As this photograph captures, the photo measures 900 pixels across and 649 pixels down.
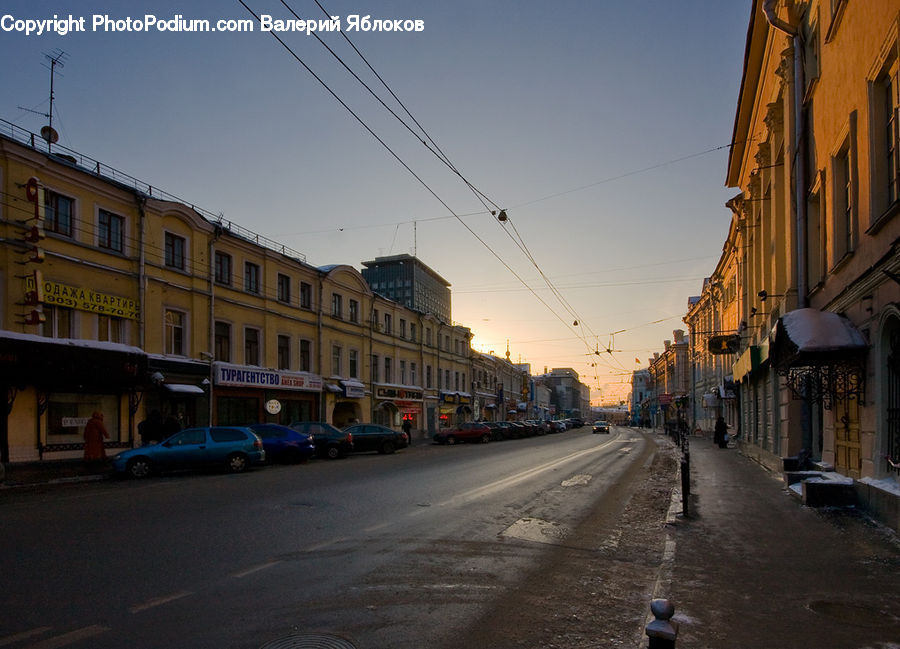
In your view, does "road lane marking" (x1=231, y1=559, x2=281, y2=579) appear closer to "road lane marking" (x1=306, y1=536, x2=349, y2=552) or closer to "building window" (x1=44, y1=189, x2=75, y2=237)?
"road lane marking" (x1=306, y1=536, x2=349, y2=552)

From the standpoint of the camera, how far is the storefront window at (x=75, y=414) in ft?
68.8

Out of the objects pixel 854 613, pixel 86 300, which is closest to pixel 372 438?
pixel 86 300

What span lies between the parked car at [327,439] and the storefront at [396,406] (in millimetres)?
15391

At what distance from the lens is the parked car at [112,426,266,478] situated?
18163 mm

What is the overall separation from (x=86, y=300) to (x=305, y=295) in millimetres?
14115

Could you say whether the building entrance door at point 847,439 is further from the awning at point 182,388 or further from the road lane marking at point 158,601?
the awning at point 182,388

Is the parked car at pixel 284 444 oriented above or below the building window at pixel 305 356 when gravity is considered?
below

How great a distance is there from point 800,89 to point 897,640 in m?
13.8

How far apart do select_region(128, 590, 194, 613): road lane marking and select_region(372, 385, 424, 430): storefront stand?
35775 millimetres

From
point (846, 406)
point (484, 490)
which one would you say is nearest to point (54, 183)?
point (484, 490)

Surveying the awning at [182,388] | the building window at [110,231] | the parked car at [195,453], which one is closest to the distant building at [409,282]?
the awning at [182,388]

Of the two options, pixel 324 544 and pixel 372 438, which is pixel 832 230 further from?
pixel 372 438

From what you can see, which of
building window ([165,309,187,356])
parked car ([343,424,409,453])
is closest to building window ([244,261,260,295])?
building window ([165,309,187,356])

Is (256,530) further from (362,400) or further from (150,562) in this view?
(362,400)
